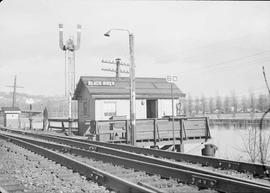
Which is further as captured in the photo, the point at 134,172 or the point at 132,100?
the point at 132,100

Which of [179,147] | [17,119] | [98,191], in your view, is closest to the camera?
[98,191]

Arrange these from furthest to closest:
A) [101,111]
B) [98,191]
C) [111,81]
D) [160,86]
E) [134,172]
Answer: [160,86] → [111,81] → [101,111] → [134,172] → [98,191]

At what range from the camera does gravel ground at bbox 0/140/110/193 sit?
284 inches

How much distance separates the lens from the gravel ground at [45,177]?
721 centimetres

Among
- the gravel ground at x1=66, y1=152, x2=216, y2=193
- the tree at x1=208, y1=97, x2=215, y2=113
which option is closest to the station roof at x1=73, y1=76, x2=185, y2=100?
the gravel ground at x1=66, y1=152, x2=216, y2=193

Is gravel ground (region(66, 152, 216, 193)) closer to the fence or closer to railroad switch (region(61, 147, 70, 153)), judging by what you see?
railroad switch (region(61, 147, 70, 153))

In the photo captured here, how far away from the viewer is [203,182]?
21.6ft

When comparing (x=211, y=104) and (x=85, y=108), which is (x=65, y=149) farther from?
(x=211, y=104)

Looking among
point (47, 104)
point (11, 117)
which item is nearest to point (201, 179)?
point (11, 117)

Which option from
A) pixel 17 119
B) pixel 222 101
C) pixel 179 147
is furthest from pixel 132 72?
pixel 222 101

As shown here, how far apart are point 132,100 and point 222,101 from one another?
360ft

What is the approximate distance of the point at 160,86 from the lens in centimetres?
3309

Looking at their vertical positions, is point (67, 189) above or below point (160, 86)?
below

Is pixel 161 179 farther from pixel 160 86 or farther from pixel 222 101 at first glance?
pixel 222 101
